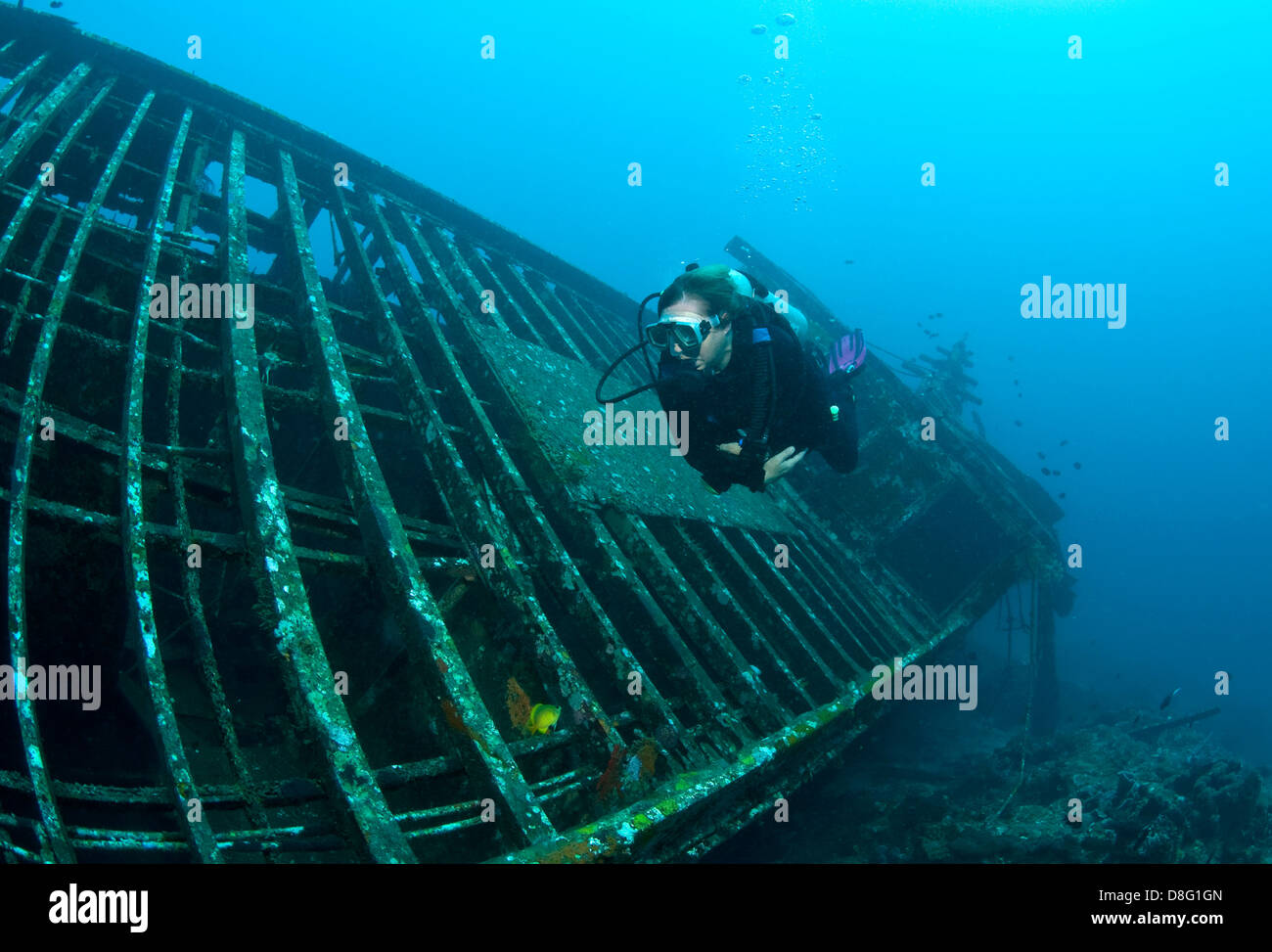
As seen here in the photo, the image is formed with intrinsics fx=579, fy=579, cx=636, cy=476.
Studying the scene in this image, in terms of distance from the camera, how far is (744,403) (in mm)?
3961

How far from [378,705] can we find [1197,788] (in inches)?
410

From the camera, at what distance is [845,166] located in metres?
182

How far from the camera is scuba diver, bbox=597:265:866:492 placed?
381 centimetres

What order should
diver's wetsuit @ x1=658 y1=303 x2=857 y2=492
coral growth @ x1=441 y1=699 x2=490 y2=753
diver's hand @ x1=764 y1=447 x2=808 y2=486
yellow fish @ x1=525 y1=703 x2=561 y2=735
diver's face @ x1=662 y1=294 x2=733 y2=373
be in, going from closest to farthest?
1. coral growth @ x1=441 y1=699 x2=490 y2=753
2. yellow fish @ x1=525 y1=703 x2=561 y2=735
3. diver's wetsuit @ x1=658 y1=303 x2=857 y2=492
4. diver's face @ x1=662 y1=294 x2=733 y2=373
5. diver's hand @ x1=764 y1=447 x2=808 y2=486

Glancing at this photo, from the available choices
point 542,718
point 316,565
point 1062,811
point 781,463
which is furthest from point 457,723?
point 1062,811

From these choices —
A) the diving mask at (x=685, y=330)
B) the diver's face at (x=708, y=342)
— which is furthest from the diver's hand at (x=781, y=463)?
the diving mask at (x=685, y=330)

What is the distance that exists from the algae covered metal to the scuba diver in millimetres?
1161

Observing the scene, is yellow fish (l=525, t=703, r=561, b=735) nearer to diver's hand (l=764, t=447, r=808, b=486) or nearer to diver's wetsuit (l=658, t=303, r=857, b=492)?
diver's wetsuit (l=658, t=303, r=857, b=492)

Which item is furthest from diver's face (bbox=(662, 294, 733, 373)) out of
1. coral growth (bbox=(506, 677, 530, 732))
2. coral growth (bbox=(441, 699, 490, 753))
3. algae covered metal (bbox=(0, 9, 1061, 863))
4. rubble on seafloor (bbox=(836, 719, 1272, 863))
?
rubble on seafloor (bbox=(836, 719, 1272, 863))

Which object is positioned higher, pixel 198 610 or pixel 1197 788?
pixel 198 610

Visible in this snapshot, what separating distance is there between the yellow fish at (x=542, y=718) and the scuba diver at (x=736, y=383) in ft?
5.93

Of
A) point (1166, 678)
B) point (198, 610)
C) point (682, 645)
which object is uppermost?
point (198, 610)
